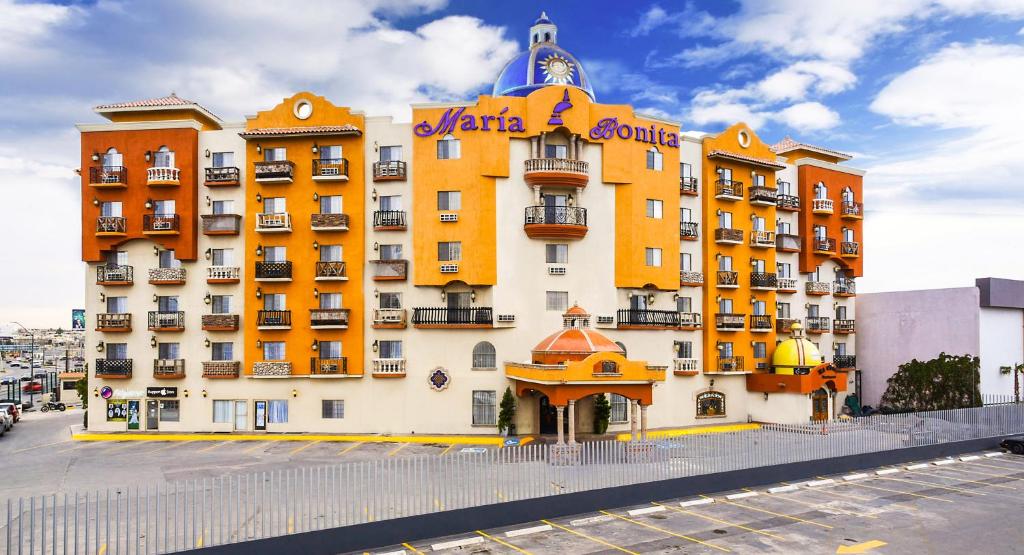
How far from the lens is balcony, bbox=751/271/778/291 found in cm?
5552

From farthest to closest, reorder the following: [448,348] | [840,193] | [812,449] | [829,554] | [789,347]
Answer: [840,193] → [789,347] → [448,348] → [812,449] → [829,554]

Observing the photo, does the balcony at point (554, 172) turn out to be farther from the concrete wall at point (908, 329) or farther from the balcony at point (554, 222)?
the concrete wall at point (908, 329)

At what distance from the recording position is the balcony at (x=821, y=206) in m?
59.9

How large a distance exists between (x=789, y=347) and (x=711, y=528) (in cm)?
3248

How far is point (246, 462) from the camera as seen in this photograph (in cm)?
3725

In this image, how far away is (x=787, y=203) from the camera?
192 feet

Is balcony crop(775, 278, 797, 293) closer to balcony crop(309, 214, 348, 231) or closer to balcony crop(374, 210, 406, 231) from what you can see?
balcony crop(374, 210, 406, 231)

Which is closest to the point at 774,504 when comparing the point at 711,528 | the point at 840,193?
the point at 711,528

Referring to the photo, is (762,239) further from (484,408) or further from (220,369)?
(220,369)

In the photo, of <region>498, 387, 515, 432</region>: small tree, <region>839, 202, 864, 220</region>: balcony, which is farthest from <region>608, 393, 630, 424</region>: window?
<region>839, 202, 864, 220</region>: balcony

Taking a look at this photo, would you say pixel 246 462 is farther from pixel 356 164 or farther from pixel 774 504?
pixel 774 504

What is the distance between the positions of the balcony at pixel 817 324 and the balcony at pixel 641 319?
17.7 meters

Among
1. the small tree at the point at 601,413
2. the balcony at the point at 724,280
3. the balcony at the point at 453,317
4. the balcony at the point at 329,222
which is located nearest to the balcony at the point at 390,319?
the balcony at the point at 453,317

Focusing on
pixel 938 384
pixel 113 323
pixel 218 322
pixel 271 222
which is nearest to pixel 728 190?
pixel 938 384
